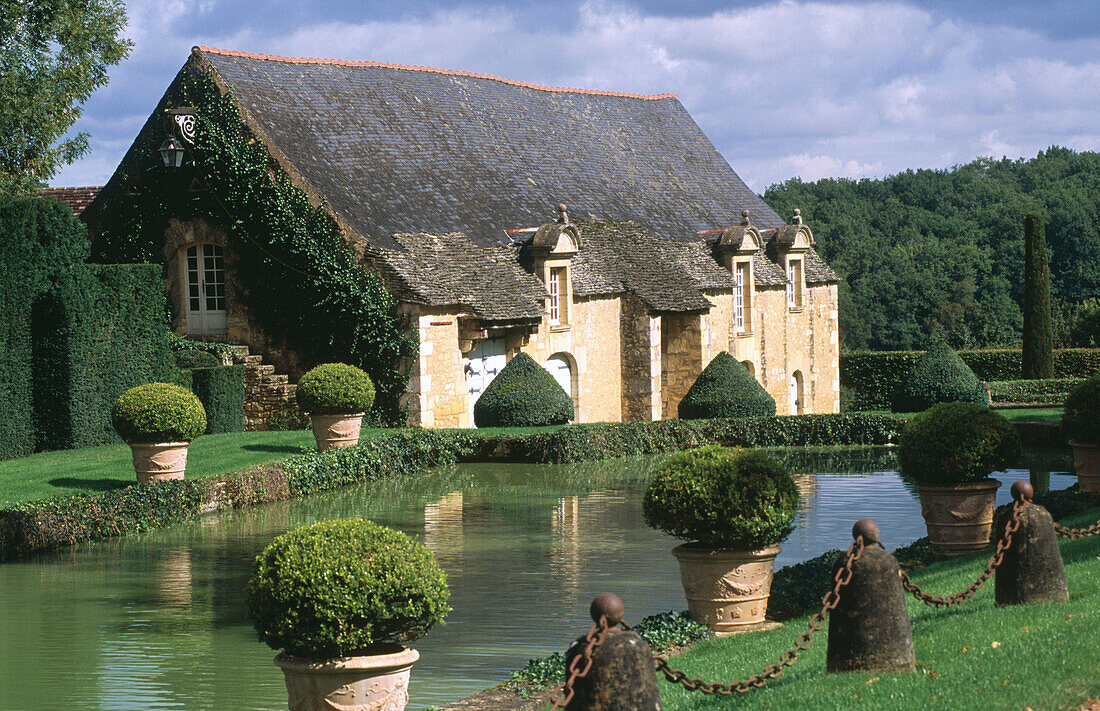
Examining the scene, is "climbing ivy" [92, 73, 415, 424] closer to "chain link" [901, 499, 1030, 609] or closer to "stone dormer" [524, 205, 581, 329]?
"stone dormer" [524, 205, 581, 329]

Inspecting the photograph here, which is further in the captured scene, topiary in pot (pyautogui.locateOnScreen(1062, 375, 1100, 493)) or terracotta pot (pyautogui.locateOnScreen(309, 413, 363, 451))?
terracotta pot (pyautogui.locateOnScreen(309, 413, 363, 451))

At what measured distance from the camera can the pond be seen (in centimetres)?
877

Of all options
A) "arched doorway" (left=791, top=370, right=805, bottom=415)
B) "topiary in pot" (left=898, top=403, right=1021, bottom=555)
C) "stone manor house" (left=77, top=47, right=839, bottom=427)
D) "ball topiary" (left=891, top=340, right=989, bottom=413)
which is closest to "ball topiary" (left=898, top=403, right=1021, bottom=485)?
"topiary in pot" (left=898, top=403, right=1021, bottom=555)

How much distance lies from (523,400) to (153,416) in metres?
8.94

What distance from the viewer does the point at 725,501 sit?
8953 millimetres

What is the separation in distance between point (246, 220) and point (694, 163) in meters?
18.4

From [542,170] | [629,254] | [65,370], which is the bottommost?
[65,370]

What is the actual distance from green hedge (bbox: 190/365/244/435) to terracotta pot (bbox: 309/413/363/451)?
369 centimetres

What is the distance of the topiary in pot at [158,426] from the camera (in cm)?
1572

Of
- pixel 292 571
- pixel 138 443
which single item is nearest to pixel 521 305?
pixel 138 443

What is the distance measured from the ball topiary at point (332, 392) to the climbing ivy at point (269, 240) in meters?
4.48

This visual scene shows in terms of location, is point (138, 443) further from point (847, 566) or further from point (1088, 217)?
point (1088, 217)

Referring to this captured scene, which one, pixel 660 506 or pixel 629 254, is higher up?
pixel 629 254

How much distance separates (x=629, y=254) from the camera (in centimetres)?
3095
